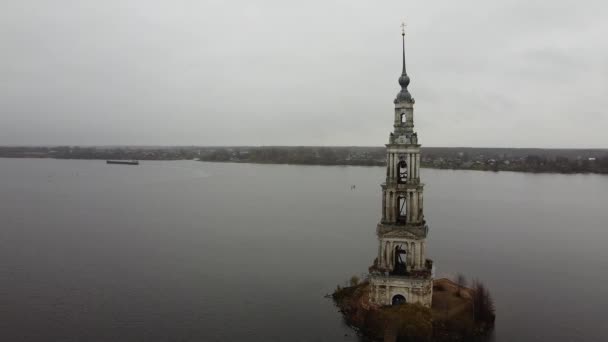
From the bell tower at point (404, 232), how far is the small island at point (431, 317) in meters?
0.55

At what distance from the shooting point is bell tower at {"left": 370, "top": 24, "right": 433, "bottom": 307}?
1642 cm

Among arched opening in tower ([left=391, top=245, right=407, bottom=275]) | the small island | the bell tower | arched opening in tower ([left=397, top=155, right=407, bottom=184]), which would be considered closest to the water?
the small island

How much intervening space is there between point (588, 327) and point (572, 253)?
12.6 metres

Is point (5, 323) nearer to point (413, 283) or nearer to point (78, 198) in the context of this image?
point (413, 283)

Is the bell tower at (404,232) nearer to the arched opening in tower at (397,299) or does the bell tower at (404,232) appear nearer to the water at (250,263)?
the arched opening in tower at (397,299)

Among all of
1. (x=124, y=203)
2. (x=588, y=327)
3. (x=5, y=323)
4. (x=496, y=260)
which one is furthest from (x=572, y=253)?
(x=124, y=203)

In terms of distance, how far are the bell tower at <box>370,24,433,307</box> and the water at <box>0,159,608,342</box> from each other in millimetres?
2507

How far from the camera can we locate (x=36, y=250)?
28641mm

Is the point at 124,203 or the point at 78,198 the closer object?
the point at 124,203

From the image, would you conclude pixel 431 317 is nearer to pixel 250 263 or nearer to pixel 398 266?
pixel 398 266

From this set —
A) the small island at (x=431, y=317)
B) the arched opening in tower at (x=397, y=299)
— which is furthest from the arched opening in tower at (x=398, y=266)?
the small island at (x=431, y=317)

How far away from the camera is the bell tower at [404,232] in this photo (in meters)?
16.4

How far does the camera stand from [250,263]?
26.2 metres

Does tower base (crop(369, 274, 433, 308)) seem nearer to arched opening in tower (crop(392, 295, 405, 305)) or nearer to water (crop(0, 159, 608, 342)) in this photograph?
arched opening in tower (crop(392, 295, 405, 305))
